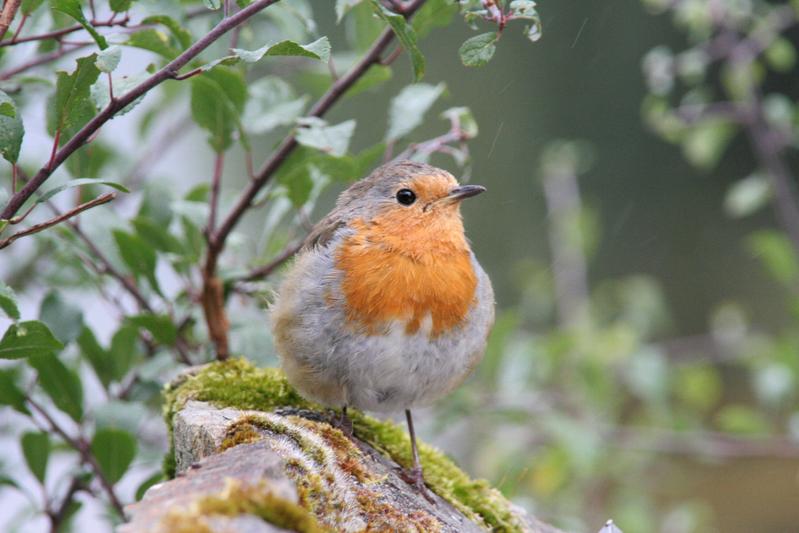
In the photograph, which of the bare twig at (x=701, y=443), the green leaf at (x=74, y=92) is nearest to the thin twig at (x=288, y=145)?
the green leaf at (x=74, y=92)

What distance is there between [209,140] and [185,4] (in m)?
0.58

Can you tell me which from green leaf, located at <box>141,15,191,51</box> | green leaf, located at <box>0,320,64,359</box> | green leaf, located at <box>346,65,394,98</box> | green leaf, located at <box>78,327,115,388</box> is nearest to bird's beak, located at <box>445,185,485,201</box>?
green leaf, located at <box>346,65,394,98</box>

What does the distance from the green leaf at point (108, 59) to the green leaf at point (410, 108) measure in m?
1.32

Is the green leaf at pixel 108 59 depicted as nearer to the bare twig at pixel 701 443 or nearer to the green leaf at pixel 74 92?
the green leaf at pixel 74 92

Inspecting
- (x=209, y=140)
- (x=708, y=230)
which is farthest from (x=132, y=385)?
(x=708, y=230)

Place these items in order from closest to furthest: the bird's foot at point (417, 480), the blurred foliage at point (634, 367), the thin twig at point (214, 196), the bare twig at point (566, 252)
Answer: the bird's foot at point (417, 480), the thin twig at point (214, 196), the blurred foliage at point (634, 367), the bare twig at point (566, 252)

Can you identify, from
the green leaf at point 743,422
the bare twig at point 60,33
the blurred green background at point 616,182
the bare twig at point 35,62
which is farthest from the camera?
the blurred green background at point 616,182

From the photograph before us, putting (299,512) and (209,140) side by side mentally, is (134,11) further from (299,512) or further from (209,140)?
(299,512)

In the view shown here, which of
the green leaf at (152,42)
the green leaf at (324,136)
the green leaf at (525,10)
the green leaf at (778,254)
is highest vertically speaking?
the green leaf at (778,254)

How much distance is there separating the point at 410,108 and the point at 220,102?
608mm

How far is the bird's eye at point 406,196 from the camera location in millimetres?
3320

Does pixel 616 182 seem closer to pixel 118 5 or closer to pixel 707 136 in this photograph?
pixel 707 136

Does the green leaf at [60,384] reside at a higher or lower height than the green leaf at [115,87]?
lower

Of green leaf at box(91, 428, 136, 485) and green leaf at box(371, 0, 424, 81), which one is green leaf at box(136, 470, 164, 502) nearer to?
green leaf at box(91, 428, 136, 485)
